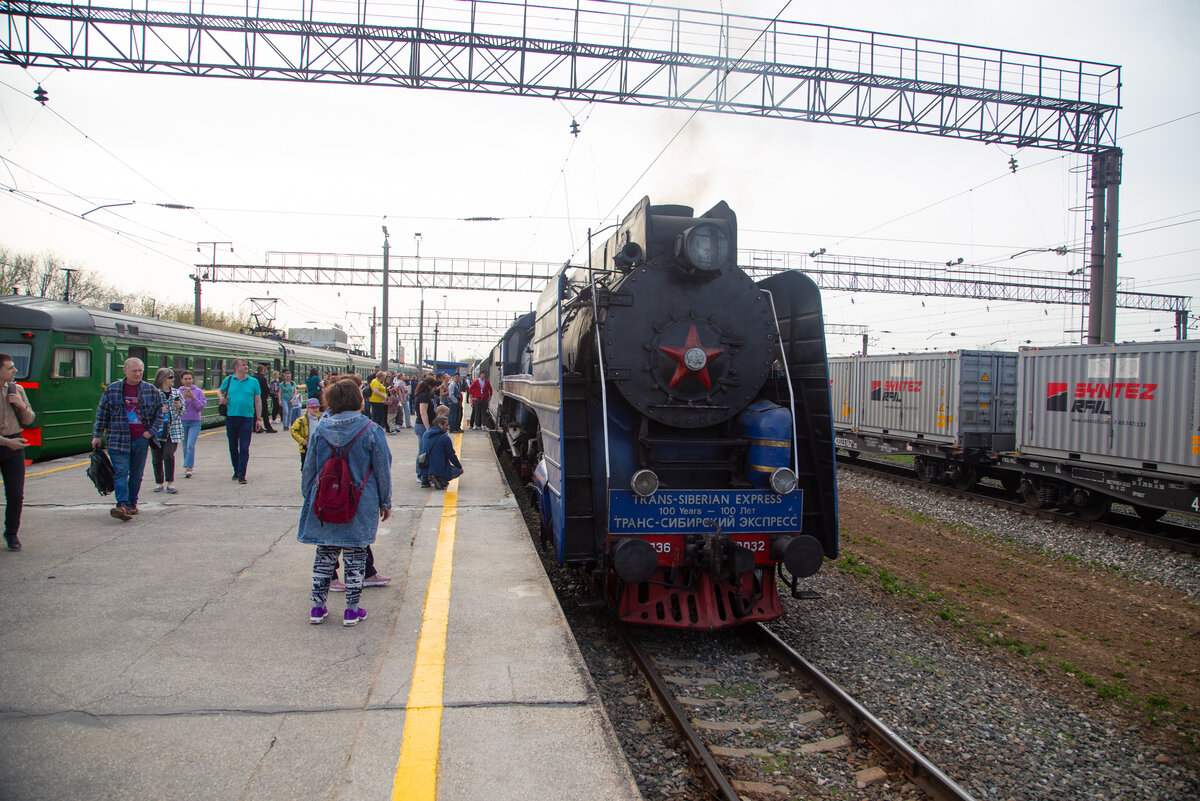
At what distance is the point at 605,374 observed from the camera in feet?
17.6

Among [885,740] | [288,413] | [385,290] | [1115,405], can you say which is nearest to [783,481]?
[885,740]

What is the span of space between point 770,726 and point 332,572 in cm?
295

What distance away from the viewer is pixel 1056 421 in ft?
41.0

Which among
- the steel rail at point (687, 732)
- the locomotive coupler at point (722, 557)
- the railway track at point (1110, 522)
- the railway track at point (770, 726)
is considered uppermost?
the locomotive coupler at point (722, 557)

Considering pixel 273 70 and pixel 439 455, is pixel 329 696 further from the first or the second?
pixel 273 70

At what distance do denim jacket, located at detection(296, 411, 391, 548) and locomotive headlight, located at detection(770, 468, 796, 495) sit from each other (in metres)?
2.86

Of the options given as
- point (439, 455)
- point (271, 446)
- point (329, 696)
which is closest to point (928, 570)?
point (439, 455)

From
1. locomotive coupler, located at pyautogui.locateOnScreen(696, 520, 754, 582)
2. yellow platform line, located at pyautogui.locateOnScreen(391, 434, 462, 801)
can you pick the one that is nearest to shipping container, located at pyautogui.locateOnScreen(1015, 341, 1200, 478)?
locomotive coupler, located at pyautogui.locateOnScreen(696, 520, 754, 582)

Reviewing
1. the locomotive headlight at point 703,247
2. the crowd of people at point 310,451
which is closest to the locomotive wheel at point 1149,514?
the locomotive headlight at point 703,247

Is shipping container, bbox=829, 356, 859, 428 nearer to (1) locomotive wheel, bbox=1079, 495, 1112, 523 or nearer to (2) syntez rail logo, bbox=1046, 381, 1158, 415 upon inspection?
(2) syntez rail logo, bbox=1046, 381, 1158, 415

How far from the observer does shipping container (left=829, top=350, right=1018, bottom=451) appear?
49.9ft

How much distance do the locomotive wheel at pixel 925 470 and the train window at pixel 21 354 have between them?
1810cm

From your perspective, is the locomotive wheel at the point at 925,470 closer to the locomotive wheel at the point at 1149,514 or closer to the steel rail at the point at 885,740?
the locomotive wheel at the point at 1149,514

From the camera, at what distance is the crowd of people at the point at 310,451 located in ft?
14.0
